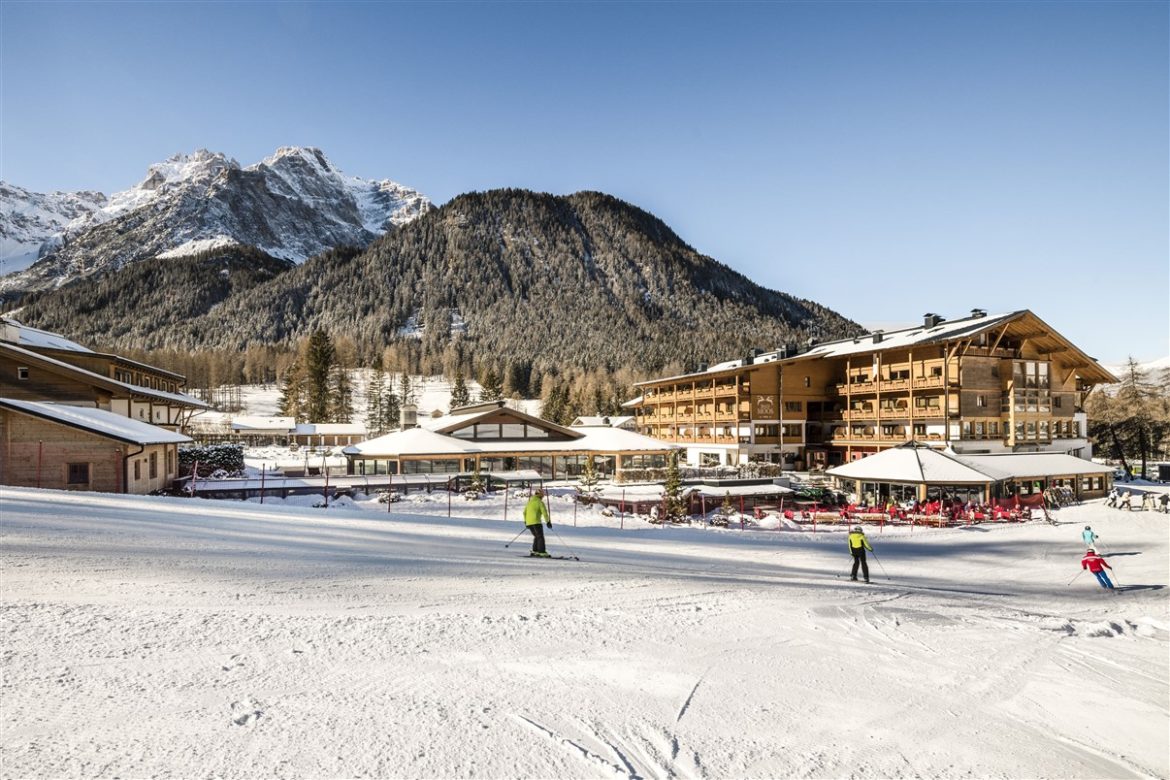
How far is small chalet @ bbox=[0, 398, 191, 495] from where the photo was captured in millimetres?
22016

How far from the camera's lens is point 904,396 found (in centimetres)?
4522

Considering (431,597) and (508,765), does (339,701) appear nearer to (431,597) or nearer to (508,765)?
(508,765)

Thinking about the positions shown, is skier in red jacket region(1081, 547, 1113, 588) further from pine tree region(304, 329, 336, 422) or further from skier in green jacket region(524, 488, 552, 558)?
pine tree region(304, 329, 336, 422)

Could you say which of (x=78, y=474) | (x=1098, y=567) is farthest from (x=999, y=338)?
(x=78, y=474)

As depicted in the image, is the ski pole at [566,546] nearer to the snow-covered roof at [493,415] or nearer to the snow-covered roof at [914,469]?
the snow-covered roof at [914,469]

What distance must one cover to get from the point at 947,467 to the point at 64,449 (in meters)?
39.6

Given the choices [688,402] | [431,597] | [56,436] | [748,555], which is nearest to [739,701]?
[431,597]

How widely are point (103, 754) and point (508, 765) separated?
292 centimetres

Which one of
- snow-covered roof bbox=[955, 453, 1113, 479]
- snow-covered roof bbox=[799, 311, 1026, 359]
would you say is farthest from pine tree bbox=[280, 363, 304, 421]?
snow-covered roof bbox=[955, 453, 1113, 479]

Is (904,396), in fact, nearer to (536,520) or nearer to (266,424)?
(536,520)

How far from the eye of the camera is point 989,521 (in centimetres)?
2909

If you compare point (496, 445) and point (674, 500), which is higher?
point (496, 445)

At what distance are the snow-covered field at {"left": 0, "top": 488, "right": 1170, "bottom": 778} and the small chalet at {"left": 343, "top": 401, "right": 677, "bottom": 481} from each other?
2418 cm

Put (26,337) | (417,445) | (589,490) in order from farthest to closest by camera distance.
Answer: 1. (417,445)
2. (26,337)
3. (589,490)
